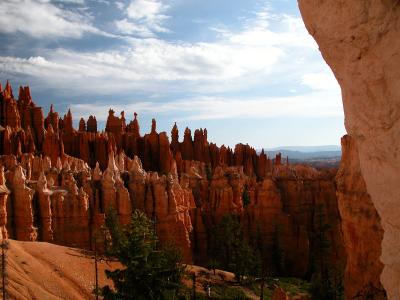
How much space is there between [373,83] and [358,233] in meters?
7.68

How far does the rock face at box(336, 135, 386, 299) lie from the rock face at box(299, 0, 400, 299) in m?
6.39

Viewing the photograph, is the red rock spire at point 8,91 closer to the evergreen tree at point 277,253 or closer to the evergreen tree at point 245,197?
the evergreen tree at point 245,197

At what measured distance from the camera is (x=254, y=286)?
108ft

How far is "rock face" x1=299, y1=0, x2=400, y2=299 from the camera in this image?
3.67 metres

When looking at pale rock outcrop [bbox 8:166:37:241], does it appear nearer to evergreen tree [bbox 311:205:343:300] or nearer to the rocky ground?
the rocky ground

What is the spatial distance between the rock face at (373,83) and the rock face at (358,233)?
639 cm

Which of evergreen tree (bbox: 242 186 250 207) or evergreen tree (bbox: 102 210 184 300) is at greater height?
evergreen tree (bbox: 102 210 184 300)

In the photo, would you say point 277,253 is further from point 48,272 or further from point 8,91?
point 8,91

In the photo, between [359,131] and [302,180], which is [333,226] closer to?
[302,180]

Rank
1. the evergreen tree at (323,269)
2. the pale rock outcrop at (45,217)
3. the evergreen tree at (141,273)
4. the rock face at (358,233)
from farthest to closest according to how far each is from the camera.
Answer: the pale rock outcrop at (45,217)
the evergreen tree at (323,269)
the evergreen tree at (141,273)
the rock face at (358,233)

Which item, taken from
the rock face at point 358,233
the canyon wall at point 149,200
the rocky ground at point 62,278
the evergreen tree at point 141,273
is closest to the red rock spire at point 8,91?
the canyon wall at point 149,200

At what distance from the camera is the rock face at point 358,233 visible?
10.1 meters

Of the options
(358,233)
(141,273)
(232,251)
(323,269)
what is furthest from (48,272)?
(323,269)

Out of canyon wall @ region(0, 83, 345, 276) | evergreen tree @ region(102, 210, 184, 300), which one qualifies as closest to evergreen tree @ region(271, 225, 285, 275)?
canyon wall @ region(0, 83, 345, 276)
